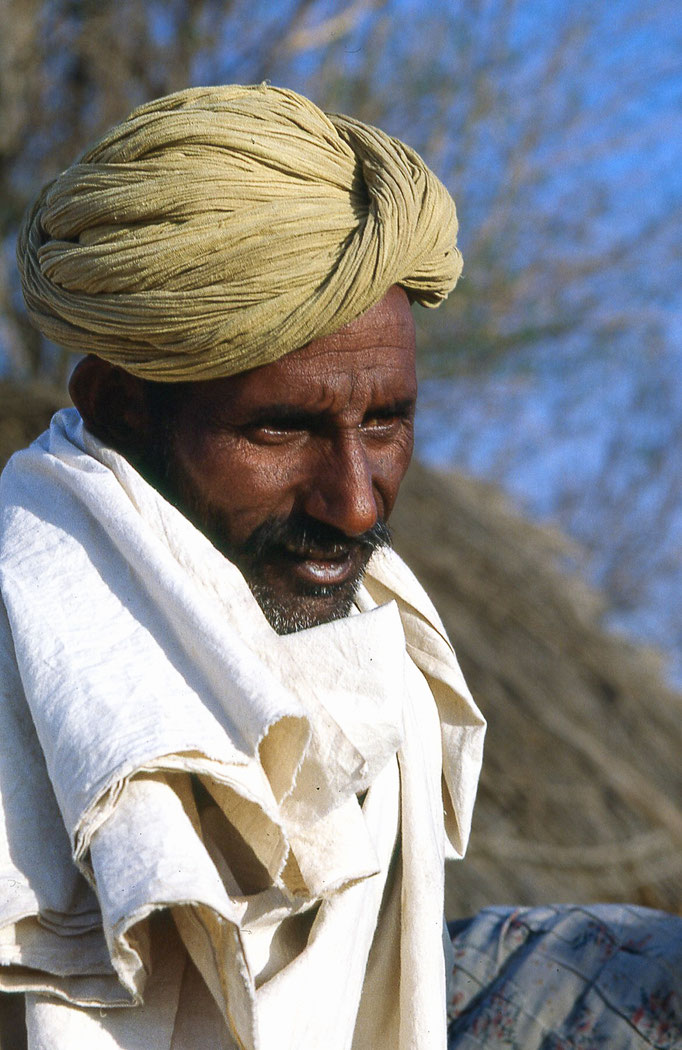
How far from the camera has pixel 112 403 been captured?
1660mm

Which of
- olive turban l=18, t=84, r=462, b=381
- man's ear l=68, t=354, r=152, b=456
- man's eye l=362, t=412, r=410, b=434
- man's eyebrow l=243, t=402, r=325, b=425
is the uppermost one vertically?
olive turban l=18, t=84, r=462, b=381

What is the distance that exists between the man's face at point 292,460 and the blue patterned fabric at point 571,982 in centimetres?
73

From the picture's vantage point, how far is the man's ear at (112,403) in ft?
5.38

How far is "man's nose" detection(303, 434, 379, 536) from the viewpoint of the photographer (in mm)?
1545

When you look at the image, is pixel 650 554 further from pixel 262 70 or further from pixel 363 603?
pixel 363 603

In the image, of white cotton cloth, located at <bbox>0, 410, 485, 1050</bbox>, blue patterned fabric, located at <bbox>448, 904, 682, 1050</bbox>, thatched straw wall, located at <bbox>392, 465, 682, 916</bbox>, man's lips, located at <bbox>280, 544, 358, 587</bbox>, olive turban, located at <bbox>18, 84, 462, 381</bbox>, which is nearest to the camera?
white cotton cloth, located at <bbox>0, 410, 485, 1050</bbox>

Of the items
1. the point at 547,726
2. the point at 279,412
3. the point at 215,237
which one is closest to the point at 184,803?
the point at 279,412

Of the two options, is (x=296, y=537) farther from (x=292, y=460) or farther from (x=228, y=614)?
(x=228, y=614)

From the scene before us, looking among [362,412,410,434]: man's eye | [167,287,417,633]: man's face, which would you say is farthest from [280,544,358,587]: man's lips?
[362,412,410,434]: man's eye

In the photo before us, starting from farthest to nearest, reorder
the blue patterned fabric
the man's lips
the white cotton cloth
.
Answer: the blue patterned fabric, the man's lips, the white cotton cloth

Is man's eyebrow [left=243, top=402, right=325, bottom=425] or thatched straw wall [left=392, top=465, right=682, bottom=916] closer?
man's eyebrow [left=243, top=402, right=325, bottom=425]

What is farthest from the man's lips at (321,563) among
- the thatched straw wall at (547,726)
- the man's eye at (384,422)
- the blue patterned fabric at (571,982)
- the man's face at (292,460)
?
the thatched straw wall at (547,726)

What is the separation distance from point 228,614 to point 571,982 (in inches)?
37.2

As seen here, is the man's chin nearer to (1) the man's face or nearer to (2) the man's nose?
(1) the man's face
